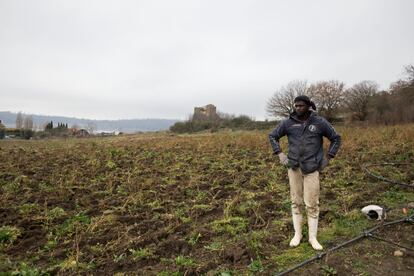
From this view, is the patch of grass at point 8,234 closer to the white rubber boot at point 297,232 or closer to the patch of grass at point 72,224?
the patch of grass at point 72,224

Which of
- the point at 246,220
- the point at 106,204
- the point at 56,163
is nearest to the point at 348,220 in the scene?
the point at 246,220

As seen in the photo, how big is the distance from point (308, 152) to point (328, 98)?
39416 millimetres

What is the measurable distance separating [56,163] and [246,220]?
808 cm

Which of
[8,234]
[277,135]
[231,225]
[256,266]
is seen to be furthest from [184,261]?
[8,234]

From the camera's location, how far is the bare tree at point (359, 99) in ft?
107

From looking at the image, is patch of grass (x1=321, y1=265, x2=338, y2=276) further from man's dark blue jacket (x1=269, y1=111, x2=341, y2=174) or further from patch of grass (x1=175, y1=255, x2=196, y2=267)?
patch of grass (x1=175, y1=255, x2=196, y2=267)

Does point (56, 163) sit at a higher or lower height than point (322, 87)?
lower

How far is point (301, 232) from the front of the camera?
3918mm

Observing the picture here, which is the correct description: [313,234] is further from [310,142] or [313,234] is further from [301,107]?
[301,107]

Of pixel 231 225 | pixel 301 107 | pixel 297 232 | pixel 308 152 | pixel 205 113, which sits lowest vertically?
pixel 231 225

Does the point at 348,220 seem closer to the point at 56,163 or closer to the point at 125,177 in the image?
the point at 125,177

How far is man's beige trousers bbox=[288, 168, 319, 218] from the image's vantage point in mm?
3498

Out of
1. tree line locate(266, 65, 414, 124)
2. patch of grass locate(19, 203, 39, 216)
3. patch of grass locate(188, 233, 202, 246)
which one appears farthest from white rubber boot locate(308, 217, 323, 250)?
tree line locate(266, 65, 414, 124)

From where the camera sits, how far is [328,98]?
129ft
